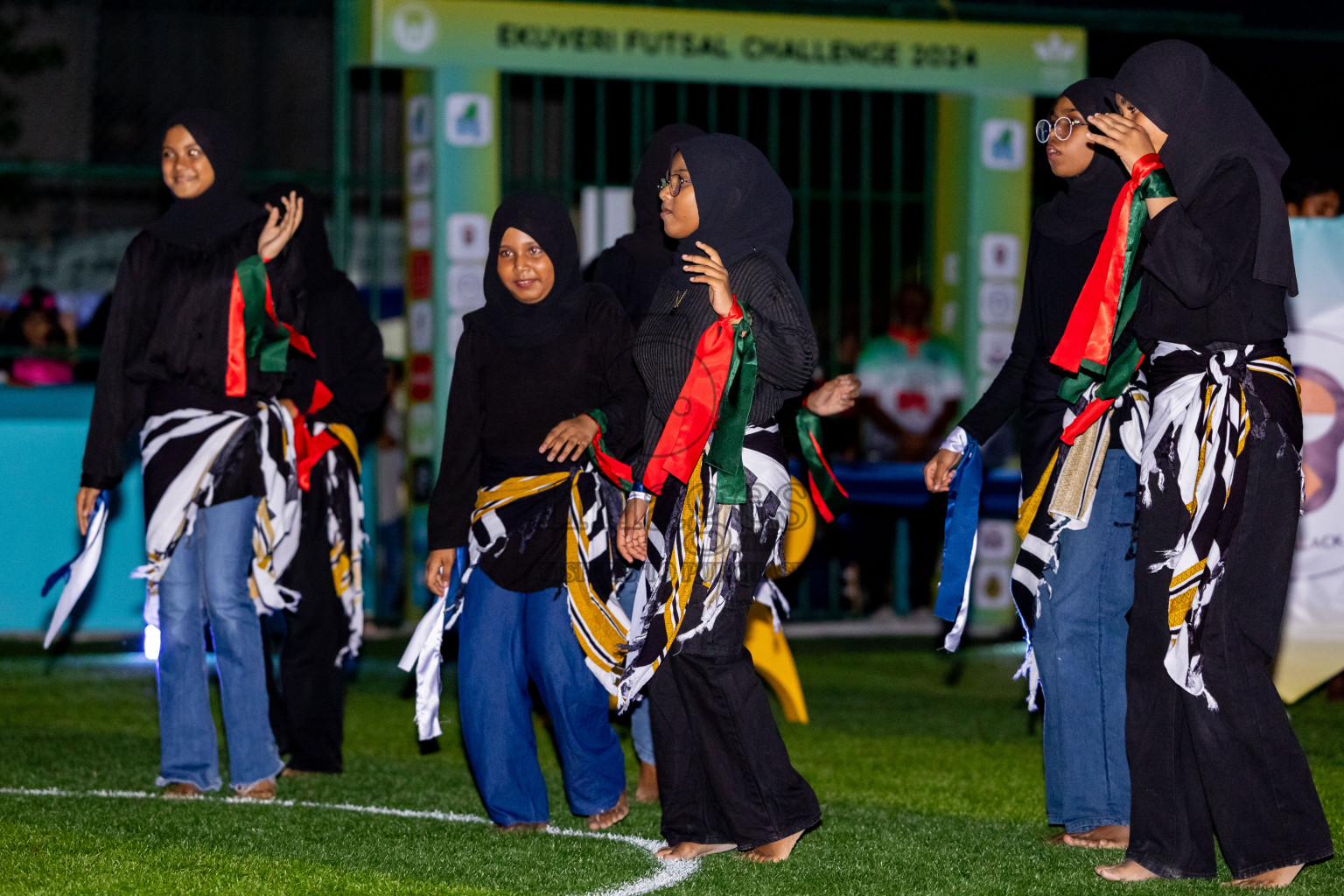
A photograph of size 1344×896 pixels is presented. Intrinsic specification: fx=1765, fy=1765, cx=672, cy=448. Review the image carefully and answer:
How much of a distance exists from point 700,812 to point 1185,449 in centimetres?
143

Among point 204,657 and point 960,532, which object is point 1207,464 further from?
point 204,657

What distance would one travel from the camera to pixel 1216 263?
3.79 meters

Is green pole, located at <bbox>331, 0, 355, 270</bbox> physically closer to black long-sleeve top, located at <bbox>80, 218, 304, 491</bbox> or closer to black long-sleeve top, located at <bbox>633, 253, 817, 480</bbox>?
black long-sleeve top, located at <bbox>80, 218, 304, 491</bbox>

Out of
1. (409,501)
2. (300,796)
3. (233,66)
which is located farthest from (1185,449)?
(233,66)

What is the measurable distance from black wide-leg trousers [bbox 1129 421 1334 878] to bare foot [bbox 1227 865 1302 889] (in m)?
0.02

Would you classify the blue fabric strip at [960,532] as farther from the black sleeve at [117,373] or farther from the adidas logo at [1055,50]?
the adidas logo at [1055,50]

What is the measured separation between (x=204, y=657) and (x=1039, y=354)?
2.51 metres

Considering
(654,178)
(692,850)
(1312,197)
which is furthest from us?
(1312,197)

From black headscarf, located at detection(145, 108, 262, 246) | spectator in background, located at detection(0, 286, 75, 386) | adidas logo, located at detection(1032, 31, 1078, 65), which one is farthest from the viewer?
adidas logo, located at detection(1032, 31, 1078, 65)

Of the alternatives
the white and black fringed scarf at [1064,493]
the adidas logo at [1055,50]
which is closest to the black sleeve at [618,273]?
the white and black fringed scarf at [1064,493]

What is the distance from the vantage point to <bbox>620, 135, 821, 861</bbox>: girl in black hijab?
4.08m

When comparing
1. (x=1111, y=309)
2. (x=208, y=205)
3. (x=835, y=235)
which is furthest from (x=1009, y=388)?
(x=835, y=235)

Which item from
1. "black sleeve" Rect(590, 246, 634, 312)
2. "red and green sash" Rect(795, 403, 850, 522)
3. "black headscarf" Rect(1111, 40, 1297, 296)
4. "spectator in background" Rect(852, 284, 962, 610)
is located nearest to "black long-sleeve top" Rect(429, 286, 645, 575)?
"red and green sash" Rect(795, 403, 850, 522)

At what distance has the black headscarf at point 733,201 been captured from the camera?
4.11 meters
